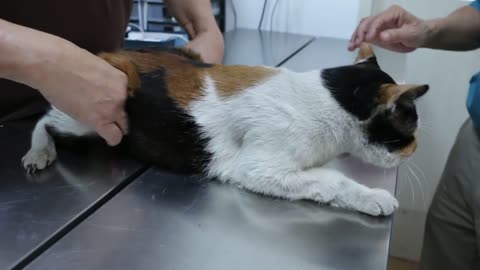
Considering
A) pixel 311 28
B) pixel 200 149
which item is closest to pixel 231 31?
pixel 311 28

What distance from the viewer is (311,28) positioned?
6.34 feet

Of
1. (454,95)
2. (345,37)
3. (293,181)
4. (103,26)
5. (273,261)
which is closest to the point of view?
(273,261)

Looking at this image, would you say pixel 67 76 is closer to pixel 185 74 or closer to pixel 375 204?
pixel 185 74

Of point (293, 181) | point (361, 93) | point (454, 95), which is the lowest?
point (454, 95)

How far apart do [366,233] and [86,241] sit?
34cm

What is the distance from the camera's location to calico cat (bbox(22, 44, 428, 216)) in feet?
2.11

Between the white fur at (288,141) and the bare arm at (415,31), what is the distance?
1.24 ft

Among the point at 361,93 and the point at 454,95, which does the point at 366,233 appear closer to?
the point at 361,93

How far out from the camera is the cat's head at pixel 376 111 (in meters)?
0.64

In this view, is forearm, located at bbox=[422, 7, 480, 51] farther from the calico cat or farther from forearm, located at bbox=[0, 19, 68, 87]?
forearm, located at bbox=[0, 19, 68, 87]

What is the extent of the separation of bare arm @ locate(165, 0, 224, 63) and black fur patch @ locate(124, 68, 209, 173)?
0.33 metres

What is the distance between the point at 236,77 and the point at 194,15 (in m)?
0.54

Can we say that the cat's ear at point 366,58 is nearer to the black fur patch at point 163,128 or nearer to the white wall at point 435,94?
the black fur patch at point 163,128

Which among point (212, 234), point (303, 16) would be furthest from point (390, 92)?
point (303, 16)
